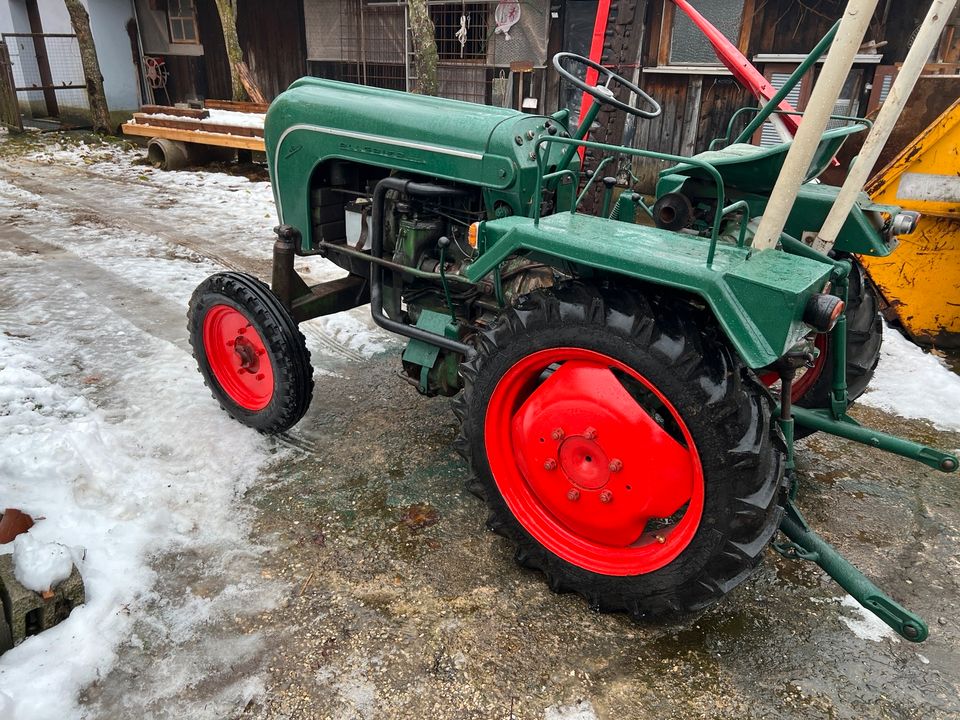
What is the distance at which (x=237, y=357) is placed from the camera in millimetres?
3229

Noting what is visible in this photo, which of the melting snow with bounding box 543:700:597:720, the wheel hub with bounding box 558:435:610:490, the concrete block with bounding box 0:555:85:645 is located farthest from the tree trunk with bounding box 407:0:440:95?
the melting snow with bounding box 543:700:597:720

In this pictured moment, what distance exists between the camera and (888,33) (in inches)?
260

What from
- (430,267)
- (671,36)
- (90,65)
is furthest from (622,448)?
(90,65)

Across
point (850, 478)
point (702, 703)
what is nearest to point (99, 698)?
point (702, 703)

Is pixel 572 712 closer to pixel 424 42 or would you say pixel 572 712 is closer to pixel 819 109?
pixel 819 109

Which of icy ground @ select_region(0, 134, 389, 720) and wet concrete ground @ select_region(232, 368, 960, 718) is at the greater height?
icy ground @ select_region(0, 134, 389, 720)

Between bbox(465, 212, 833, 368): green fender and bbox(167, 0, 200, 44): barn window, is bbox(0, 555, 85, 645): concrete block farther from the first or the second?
bbox(167, 0, 200, 44): barn window

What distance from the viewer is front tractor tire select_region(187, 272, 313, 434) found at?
2.95 meters

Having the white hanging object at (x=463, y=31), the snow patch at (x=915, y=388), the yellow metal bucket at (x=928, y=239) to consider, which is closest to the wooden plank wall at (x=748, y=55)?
the white hanging object at (x=463, y=31)

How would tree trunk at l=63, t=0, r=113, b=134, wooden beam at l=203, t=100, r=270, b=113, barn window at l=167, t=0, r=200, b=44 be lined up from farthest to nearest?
barn window at l=167, t=0, r=200, b=44 < tree trunk at l=63, t=0, r=113, b=134 < wooden beam at l=203, t=100, r=270, b=113

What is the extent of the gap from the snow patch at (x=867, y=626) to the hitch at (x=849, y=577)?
0.54 feet

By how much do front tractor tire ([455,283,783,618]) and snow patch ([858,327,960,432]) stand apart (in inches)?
79.8

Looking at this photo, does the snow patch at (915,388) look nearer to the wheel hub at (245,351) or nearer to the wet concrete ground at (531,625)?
the wet concrete ground at (531,625)

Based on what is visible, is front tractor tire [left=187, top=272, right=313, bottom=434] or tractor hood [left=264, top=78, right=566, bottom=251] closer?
tractor hood [left=264, top=78, right=566, bottom=251]
